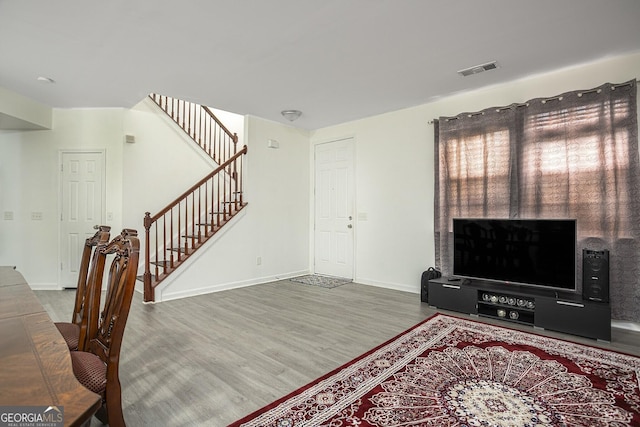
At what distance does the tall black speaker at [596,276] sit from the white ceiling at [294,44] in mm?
2018

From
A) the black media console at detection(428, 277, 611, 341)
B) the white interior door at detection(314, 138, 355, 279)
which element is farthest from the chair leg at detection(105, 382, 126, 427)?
the white interior door at detection(314, 138, 355, 279)

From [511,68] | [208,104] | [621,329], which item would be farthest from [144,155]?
[621,329]

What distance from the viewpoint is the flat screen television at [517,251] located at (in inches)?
126

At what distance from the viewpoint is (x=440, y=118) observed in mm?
4324

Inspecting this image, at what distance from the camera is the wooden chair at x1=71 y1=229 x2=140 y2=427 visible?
129 centimetres

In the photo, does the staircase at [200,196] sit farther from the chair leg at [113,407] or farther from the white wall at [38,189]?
the chair leg at [113,407]

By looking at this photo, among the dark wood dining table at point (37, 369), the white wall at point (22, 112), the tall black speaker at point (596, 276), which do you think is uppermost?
the white wall at point (22, 112)

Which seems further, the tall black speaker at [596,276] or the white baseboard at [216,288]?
the white baseboard at [216,288]

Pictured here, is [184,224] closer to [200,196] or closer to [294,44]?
[200,196]

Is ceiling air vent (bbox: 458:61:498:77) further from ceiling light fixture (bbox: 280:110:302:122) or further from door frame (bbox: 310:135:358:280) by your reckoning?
ceiling light fixture (bbox: 280:110:302:122)

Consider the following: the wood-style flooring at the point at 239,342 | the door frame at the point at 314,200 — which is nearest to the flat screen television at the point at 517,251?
the wood-style flooring at the point at 239,342

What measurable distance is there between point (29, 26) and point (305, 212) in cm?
436

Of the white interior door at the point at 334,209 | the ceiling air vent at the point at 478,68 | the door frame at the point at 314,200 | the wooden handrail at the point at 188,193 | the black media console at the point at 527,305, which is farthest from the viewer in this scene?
the white interior door at the point at 334,209

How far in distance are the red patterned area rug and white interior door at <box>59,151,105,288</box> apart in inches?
179
